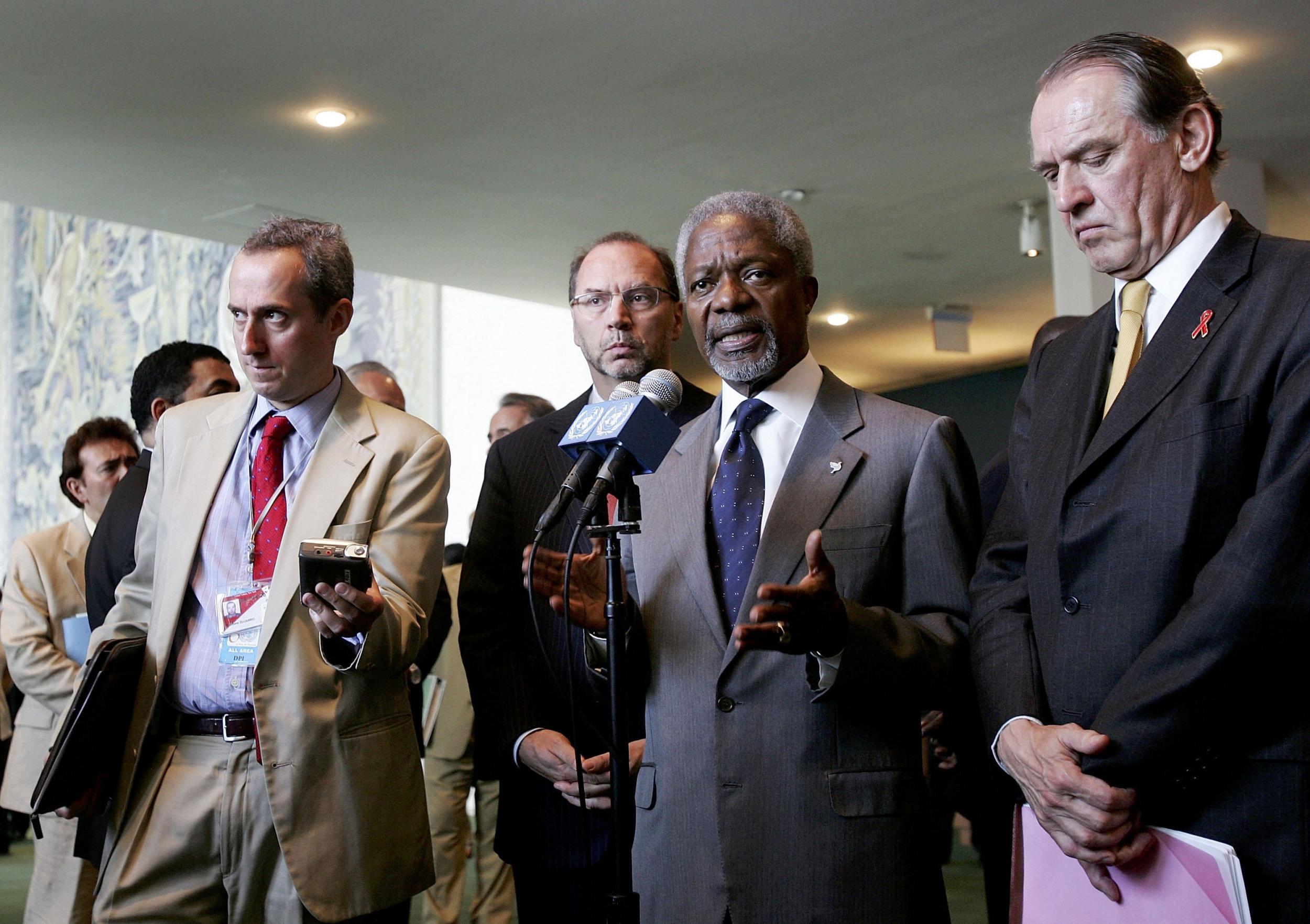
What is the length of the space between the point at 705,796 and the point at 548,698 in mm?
635

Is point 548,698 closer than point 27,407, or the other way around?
point 548,698

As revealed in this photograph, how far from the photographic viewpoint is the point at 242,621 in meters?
2.13

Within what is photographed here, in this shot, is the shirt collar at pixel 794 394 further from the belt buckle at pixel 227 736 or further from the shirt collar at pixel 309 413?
the belt buckle at pixel 227 736

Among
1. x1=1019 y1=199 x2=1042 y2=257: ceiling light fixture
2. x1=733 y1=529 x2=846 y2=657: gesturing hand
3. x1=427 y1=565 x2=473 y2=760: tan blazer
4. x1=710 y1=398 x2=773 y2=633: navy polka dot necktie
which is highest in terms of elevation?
x1=1019 y1=199 x2=1042 y2=257: ceiling light fixture

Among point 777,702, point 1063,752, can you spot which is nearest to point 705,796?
point 777,702

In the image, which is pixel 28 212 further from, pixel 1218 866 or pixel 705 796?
pixel 1218 866

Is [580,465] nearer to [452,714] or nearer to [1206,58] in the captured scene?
[452,714]

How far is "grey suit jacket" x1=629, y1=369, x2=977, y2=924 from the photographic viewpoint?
1.76 m

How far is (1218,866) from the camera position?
139 centimetres

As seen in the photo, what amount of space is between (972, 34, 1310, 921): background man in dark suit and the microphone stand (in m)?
0.53

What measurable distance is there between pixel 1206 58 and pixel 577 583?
452 centimetres

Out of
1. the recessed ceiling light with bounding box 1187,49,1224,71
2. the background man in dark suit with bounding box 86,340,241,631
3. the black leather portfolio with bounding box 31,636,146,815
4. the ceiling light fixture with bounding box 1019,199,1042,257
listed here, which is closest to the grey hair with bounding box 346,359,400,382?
the background man in dark suit with bounding box 86,340,241,631

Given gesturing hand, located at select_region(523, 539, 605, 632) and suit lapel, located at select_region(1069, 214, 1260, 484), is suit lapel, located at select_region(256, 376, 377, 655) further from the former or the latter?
suit lapel, located at select_region(1069, 214, 1260, 484)

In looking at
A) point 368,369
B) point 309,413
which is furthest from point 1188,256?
point 368,369
